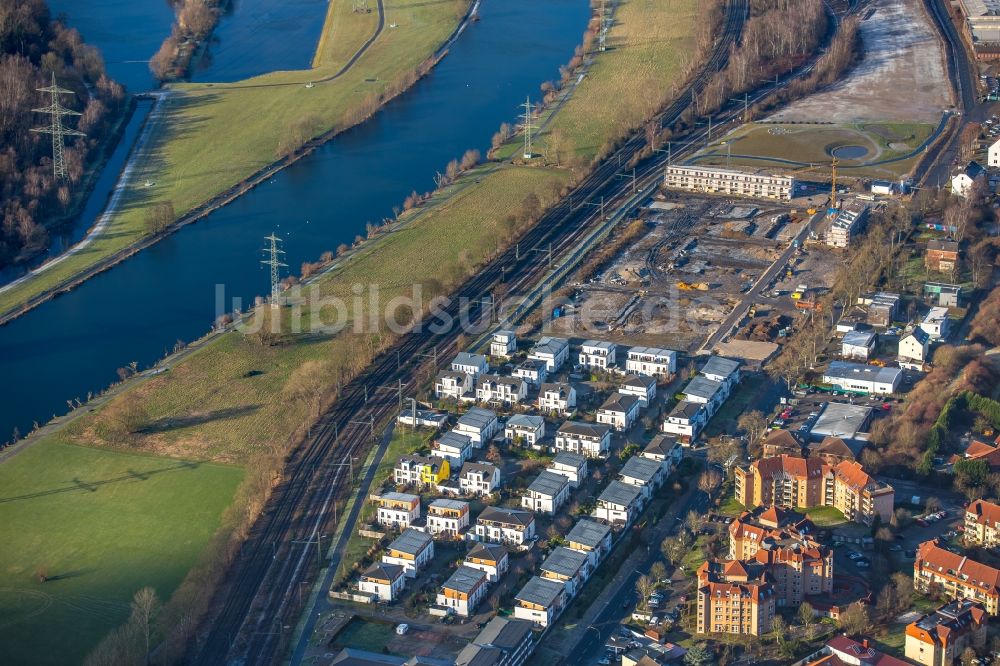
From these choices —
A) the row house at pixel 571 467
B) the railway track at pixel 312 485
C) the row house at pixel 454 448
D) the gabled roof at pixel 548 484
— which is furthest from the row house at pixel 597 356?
the gabled roof at pixel 548 484

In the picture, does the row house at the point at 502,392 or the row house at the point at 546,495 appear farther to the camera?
the row house at the point at 502,392

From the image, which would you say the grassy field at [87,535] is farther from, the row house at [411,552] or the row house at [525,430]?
the row house at [525,430]

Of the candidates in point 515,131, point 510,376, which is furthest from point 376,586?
point 515,131

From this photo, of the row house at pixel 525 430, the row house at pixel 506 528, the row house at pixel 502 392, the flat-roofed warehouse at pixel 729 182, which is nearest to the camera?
the row house at pixel 506 528

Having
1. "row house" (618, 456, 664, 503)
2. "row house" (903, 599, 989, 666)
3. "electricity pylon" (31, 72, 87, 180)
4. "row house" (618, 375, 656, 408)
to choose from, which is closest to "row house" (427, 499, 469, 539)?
"row house" (618, 456, 664, 503)

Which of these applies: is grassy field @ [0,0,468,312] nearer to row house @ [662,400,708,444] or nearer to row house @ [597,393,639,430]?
row house @ [597,393,639,430]

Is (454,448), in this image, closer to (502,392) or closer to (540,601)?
(502,392)

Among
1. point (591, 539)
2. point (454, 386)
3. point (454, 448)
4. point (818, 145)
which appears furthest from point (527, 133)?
point (591, 539)
